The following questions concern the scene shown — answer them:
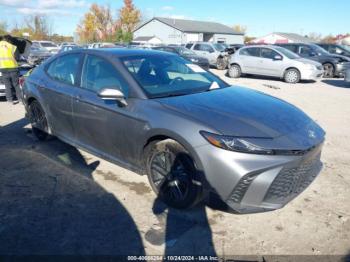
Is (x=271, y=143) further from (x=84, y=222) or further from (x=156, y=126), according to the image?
(x=84, y=222)

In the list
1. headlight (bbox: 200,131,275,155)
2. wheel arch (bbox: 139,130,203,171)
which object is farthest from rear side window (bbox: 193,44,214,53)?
headlight (bbox: 200,131,275,155)

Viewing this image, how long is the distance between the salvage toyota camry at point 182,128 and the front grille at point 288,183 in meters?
0.01

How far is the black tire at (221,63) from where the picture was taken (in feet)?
66.8

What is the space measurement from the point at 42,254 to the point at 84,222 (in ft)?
1.83

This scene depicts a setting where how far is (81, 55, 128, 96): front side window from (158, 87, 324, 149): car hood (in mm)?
660

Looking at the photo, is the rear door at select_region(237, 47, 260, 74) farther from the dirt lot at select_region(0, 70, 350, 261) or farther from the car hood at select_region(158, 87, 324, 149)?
the car hood at select_region(158, 87, 324, 149)

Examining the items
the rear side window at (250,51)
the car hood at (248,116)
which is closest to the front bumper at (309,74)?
the rear side window at (250,51)

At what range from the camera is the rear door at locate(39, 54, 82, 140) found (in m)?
4.68

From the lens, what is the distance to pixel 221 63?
20.5 meters

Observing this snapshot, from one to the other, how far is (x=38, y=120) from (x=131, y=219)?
9.63ft

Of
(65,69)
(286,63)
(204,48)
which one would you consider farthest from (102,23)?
(65,69)

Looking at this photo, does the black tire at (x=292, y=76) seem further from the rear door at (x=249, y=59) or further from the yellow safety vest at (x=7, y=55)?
the yellow safety vest at (x=7, y=55)

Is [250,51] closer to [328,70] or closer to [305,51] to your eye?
[305,51]

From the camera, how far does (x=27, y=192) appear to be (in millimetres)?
4109
